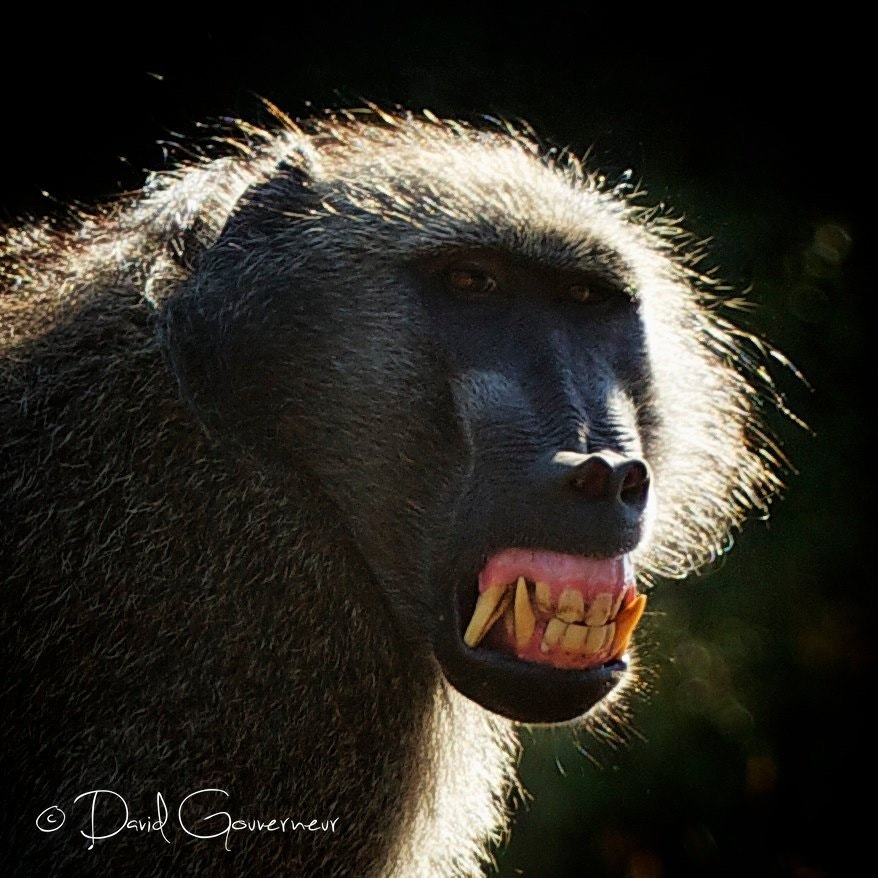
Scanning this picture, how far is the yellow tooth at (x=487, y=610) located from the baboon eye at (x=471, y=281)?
649mm

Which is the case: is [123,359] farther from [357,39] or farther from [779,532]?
[779,532]

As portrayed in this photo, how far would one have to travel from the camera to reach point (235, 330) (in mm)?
2994

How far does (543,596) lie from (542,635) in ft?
0.27

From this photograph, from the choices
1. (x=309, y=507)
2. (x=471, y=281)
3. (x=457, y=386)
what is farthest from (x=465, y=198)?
(x=309, y=507)

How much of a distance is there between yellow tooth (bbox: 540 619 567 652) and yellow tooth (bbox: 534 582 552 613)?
0.03 m

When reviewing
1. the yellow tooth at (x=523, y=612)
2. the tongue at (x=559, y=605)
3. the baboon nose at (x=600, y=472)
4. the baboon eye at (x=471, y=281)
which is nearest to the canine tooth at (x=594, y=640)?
the tongue at (x=559, y=605)

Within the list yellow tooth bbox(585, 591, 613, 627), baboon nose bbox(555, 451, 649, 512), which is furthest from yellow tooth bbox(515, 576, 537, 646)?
baboon nose bbox(555, 451, 649, 512)

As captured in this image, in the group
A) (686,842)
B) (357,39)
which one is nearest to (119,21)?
(357,39)

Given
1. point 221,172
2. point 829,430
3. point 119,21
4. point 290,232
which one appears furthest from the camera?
point 829,430

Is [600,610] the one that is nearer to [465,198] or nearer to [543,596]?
[543,596]

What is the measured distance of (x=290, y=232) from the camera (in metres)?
3.10

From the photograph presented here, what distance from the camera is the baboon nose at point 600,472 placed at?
2646 mm

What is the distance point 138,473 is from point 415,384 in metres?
0.59

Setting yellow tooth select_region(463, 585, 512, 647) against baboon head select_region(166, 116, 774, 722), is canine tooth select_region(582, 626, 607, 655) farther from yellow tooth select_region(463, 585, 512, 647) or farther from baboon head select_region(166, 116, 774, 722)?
yellow tooth select_region(463, 585, 512, 647)
